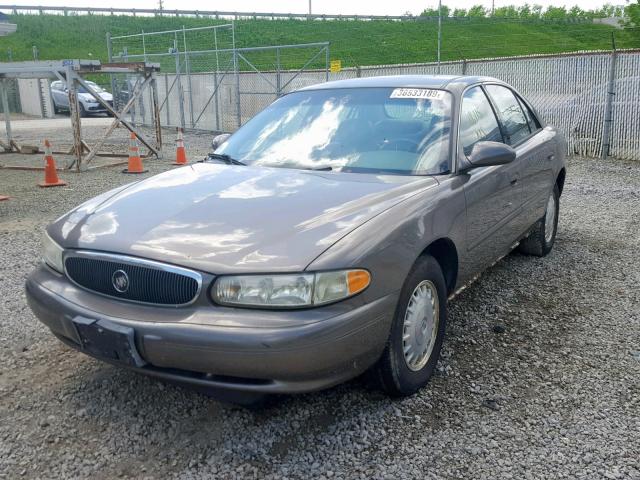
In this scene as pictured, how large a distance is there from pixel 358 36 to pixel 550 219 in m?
36.4

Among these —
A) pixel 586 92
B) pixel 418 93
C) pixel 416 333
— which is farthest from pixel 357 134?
pixel 586 92

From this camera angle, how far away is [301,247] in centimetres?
254

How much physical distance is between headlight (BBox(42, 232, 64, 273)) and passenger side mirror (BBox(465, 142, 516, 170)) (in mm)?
2250

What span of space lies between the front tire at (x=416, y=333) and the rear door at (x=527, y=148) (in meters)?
1.59

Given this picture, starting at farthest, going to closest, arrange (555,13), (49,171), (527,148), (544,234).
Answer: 1. (555,13)
2. (49,171)
3. (544,234)
4. (527,148)

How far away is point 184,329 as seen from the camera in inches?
95.3

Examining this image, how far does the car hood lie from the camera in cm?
254

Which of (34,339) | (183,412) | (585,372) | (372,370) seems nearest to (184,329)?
(183,412)

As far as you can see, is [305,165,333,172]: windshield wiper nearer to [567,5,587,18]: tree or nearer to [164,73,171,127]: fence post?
[164,73,171,127]: fence post

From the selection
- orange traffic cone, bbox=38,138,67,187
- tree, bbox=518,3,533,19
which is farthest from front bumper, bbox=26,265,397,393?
tree, bbox=518,3,533,19

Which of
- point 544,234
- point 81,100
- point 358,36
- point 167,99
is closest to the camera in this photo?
point 544,234

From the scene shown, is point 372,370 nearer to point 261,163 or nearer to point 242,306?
point 242,306

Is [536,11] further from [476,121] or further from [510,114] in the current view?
[476,121]

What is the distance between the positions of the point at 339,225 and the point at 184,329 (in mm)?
809
